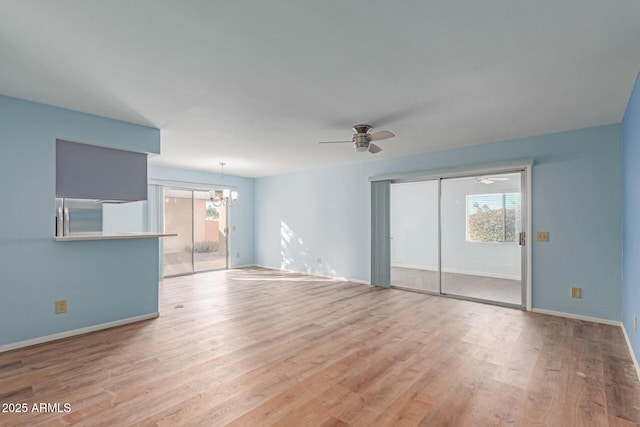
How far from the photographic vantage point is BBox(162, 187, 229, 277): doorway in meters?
7.25

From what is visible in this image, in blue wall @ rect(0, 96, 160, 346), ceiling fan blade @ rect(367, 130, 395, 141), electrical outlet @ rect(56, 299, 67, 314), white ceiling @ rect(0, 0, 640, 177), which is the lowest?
electrical outlet @ rect(56, 299, 67, 314)

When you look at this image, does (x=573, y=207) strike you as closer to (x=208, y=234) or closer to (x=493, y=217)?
(x=493, y=217)

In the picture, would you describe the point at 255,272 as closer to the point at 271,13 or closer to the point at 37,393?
the point at 37,393

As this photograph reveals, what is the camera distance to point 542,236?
423 cm

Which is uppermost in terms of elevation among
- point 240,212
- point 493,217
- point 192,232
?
point 240,212

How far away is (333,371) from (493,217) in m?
3.85

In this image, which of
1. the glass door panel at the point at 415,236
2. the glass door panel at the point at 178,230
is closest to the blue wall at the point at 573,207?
the glass door panel at the point at 415,236

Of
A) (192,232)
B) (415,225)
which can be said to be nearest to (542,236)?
(415,225)

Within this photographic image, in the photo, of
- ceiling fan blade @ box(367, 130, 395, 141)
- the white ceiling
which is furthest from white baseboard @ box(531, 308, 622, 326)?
ceiling fan blade @ box(367, 130, 395, 141)

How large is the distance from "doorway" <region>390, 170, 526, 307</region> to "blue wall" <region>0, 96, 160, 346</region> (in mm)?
4493

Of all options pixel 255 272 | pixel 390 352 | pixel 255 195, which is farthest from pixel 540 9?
pixel 255 195

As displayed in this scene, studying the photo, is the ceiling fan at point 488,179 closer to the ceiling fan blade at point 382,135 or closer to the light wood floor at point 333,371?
the light wood floor at point 333,371

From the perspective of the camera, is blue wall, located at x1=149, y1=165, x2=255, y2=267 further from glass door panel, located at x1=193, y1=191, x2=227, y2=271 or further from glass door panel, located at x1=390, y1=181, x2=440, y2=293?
glass door panel, located at x1=390, y1=181, x2=440, y2=293

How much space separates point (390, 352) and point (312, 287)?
9.68 ft
